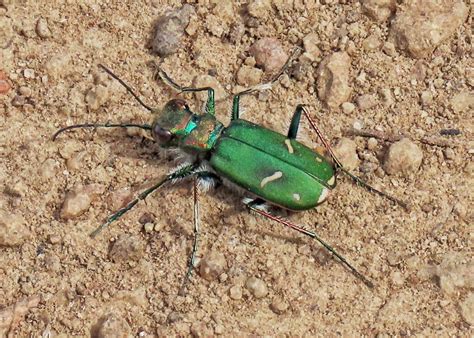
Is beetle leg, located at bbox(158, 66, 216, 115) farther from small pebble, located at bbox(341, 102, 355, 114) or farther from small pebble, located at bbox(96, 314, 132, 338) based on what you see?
small pebble, located at bbox(96, 314, 132, 338)

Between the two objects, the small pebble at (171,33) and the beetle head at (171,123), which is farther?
the small pebble at (171,33)

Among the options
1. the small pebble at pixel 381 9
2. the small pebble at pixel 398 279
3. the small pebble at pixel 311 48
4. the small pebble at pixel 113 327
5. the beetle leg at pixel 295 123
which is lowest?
the small pebble at pixel 113 327

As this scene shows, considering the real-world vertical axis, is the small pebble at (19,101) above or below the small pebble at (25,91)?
below

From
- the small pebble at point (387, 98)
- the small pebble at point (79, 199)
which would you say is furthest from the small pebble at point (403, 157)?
the small pebble at point (79, 199)

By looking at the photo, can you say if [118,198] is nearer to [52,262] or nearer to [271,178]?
[52,262]

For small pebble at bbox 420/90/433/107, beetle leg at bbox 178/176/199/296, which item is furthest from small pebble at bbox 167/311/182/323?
small pebble at bbox 420/90/433/107

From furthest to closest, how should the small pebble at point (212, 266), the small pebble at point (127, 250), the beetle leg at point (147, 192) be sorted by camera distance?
1. the beetle leg at point (147, 192)
2. the small pebble at point (127, 250)
3. the small pebble at point (212, 266)

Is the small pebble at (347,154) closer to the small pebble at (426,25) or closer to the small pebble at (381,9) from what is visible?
the small pebble at (426,25)
